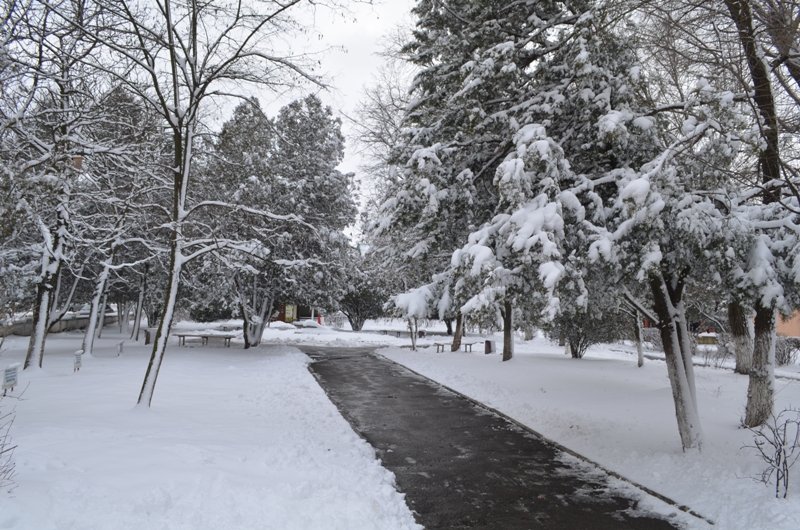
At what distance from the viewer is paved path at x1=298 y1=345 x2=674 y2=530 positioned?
5328mm

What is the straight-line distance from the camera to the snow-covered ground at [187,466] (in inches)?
170

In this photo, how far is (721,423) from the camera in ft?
26.9

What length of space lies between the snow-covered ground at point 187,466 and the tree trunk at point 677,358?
430 centimetres

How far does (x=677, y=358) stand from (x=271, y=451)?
236 inches

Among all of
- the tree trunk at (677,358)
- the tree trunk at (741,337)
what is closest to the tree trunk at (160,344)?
the tree trunk at (677,358)

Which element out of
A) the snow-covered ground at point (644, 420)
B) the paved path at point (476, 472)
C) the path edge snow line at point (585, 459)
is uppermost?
the snow-covered ground at point (644, 420)

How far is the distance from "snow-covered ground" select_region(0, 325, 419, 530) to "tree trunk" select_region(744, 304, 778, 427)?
5647 millimetres

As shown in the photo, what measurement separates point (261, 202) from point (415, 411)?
1408 cm

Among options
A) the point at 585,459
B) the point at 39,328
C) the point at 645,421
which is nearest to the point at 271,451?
the point at 585,459

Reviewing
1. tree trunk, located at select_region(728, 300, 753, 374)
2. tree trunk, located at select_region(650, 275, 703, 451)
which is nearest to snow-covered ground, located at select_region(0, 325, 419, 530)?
tree trunk, located at select_region(650, 275, 703, 451)

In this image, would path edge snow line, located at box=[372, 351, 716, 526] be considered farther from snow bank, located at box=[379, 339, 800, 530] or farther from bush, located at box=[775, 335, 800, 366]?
bush, located at box=[775, 335, 800, 366]

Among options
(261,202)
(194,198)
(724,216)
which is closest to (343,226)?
(261,202)

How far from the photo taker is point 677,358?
7.28m

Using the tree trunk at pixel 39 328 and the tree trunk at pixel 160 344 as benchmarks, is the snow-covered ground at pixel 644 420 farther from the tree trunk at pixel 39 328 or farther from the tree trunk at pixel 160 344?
the tree trunk at pixel 39 328
